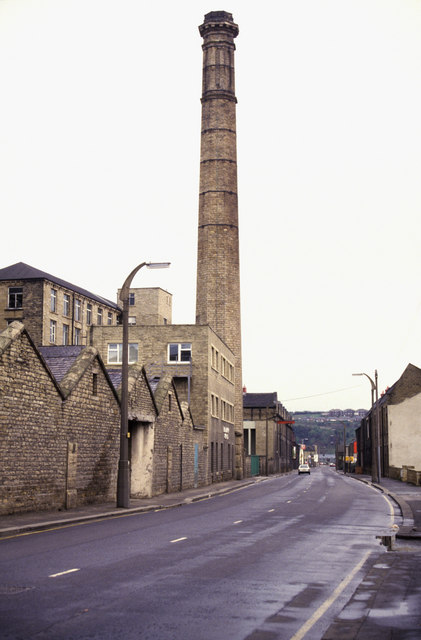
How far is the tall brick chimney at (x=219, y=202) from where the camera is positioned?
6512 cm

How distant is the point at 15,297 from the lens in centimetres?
7750

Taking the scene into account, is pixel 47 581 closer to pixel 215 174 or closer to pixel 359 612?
pixel 359 612

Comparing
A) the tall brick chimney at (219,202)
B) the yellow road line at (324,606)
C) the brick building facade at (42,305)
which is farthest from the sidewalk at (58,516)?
the brick building facade at (42,305)

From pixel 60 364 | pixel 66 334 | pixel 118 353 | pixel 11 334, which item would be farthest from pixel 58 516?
pixel 66 334

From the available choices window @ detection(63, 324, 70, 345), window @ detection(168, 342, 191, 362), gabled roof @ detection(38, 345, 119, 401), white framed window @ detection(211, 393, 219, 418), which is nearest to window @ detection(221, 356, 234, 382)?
white framed window @ detection(211, 393, 219, 418)

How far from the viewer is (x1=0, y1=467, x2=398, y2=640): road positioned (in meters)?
7.68

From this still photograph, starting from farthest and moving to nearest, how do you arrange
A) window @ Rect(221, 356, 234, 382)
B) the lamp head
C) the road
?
window @ Rect(221, 356, 234, 382), the lamp head, the road

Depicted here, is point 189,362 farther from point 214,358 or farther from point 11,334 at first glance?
point 11,334

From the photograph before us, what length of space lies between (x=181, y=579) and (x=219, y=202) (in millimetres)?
56132

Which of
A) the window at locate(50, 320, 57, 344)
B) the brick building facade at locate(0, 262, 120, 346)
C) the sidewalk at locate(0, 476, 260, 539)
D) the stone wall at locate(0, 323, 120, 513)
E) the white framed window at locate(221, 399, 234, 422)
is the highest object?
the brick building facade at locate(0, 262, 120, 346)

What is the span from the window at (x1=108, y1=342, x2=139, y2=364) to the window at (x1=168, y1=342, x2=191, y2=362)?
2.74 m

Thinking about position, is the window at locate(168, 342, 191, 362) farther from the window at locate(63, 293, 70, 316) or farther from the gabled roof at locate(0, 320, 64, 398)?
the gabled roof at locate(0, 320, 64, 398)

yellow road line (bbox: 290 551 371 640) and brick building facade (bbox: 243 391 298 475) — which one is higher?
brick building facade (bbox: 243 391 298 475)

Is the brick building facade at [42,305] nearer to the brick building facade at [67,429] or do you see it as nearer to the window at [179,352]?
the window at [179,352]
